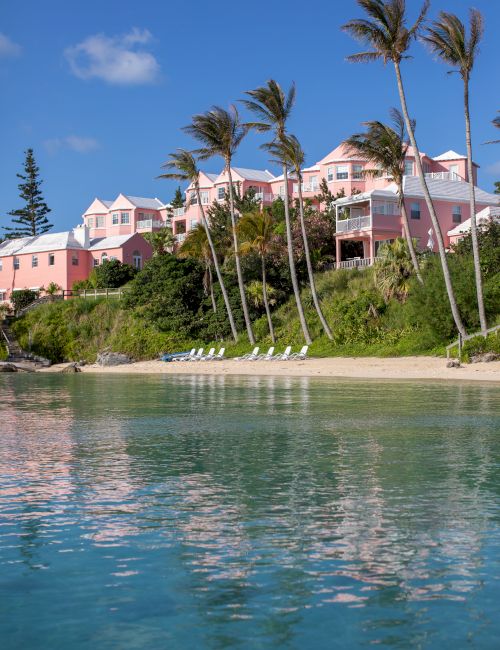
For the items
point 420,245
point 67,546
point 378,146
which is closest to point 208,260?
point 420,245

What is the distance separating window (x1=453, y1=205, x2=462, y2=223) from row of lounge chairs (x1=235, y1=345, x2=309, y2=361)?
1980 cm

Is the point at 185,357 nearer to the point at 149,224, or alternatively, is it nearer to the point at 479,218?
the point at 479,218

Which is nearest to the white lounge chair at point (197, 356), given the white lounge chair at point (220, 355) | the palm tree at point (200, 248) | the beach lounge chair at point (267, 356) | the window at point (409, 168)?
the white lounge chair at point (220, 355)

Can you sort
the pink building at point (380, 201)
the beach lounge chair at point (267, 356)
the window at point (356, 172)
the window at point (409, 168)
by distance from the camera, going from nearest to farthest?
the beach lounge chair at point (267, 356) < the pink building at point (380, 201) < the window at point (409, 168) < the window at point (356, 172)

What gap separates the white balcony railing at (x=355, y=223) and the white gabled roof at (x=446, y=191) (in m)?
4.06

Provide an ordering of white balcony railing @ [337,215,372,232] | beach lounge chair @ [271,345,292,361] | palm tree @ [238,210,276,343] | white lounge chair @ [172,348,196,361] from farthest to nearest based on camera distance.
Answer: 1. white balcony railing @ [337,215,372,232]
2. white lounge chair @ [172,348,196,361]
3. palm tree @ [238,210,276,343]
4. beach lounge chair @ [271,345,292,361]

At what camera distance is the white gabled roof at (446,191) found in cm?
5953

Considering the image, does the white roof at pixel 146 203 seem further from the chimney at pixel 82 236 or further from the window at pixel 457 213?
the window at pixel 457 213

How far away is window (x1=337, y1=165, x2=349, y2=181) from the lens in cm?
7389

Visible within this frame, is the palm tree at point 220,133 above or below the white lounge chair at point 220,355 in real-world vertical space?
above

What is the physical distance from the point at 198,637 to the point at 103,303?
59.4 m

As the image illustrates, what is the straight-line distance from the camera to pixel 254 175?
82375mm

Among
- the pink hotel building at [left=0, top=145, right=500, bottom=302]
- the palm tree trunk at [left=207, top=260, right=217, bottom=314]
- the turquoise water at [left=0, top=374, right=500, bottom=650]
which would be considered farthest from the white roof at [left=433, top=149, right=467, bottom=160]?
the turquoise water at [left=0, top=374, right=500, bottom=650]

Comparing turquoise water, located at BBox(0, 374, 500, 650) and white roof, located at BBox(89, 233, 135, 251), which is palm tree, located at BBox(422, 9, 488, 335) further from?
white roof, located at BBox(89, 233, 135, 251)
